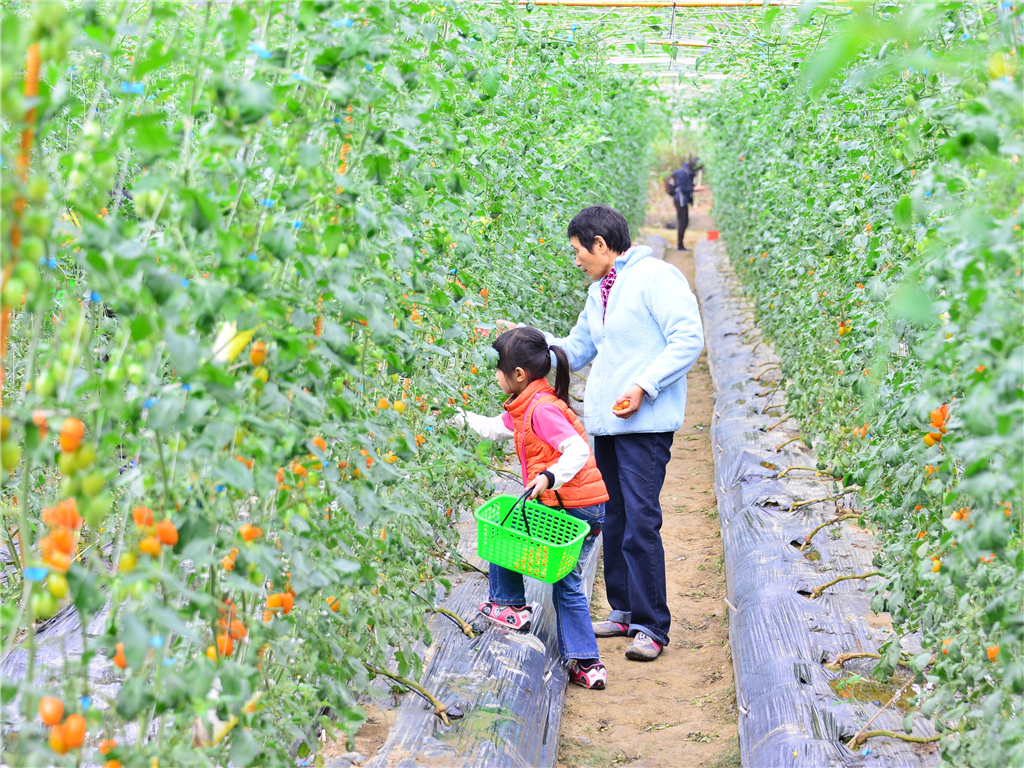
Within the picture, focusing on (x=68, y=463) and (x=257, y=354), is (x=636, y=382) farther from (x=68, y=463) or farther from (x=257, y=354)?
(x=68, y=463)

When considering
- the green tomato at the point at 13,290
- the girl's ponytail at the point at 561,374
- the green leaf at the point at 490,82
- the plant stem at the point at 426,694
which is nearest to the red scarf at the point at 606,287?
the girl's ponytail at the point at 561,374

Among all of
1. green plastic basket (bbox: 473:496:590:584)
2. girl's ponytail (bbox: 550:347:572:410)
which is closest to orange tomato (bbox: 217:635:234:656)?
green plastic basket (bbox: 473:496:590:584)

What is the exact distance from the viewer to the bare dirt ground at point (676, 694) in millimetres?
2684

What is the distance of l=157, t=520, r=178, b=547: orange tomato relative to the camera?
1244 mm

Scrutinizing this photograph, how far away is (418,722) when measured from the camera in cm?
234

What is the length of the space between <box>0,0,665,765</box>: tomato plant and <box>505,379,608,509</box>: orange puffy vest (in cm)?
34

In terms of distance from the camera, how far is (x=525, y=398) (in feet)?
9.27

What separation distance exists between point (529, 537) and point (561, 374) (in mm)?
546

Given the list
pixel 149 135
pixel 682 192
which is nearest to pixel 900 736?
pixel 149 135

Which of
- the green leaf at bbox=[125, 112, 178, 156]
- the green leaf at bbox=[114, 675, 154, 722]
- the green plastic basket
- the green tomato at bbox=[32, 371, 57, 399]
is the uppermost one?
the green leaf at bbox=[125, 112, 178, 156]

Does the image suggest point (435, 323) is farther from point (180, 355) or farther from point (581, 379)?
point (581, 379)

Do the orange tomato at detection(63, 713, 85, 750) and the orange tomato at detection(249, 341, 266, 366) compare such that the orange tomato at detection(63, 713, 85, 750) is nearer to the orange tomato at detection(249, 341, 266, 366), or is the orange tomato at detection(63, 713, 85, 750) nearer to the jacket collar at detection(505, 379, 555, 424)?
the orange tomato at detection(249, 341, 266, 366)

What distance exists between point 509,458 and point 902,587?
2.19 m

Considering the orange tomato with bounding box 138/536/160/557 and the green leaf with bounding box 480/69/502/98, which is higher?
the green leaf with bounding box 480/69/502/98
